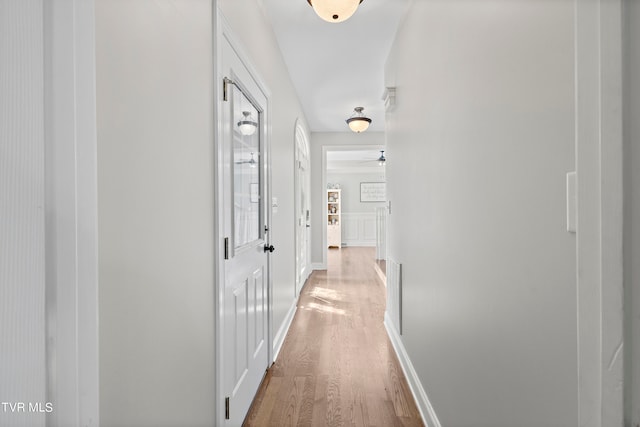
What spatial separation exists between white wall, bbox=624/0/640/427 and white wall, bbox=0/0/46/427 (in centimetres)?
99

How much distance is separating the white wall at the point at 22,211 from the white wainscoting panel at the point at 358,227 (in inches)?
412

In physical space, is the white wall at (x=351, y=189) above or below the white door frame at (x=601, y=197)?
above

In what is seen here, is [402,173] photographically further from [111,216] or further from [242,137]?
[111,216]

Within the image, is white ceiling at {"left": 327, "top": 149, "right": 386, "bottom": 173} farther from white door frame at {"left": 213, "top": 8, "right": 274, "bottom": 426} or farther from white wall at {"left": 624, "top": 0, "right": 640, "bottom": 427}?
white wall at {"left": 624, "top": 0, "right": 640, "bottom": 427}

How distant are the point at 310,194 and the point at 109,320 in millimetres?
5813

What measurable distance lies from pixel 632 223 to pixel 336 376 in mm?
2263

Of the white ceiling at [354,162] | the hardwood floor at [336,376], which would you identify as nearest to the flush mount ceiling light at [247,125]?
the hardwood floor at [336,376]

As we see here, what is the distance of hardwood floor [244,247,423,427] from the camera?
197 centimetres

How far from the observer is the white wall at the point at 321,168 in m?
6.71

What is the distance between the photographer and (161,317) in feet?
3.61

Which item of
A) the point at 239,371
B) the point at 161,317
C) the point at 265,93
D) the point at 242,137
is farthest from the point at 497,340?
the point at 265,93

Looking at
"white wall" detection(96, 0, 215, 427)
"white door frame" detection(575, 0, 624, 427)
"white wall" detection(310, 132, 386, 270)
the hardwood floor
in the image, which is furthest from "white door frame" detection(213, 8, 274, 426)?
"white wall" detection(310, 132, 386, 270)

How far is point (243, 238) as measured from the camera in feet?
6.53

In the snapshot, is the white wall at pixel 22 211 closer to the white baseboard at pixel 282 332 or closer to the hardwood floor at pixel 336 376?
the hardwood floor at pixel 336 376
